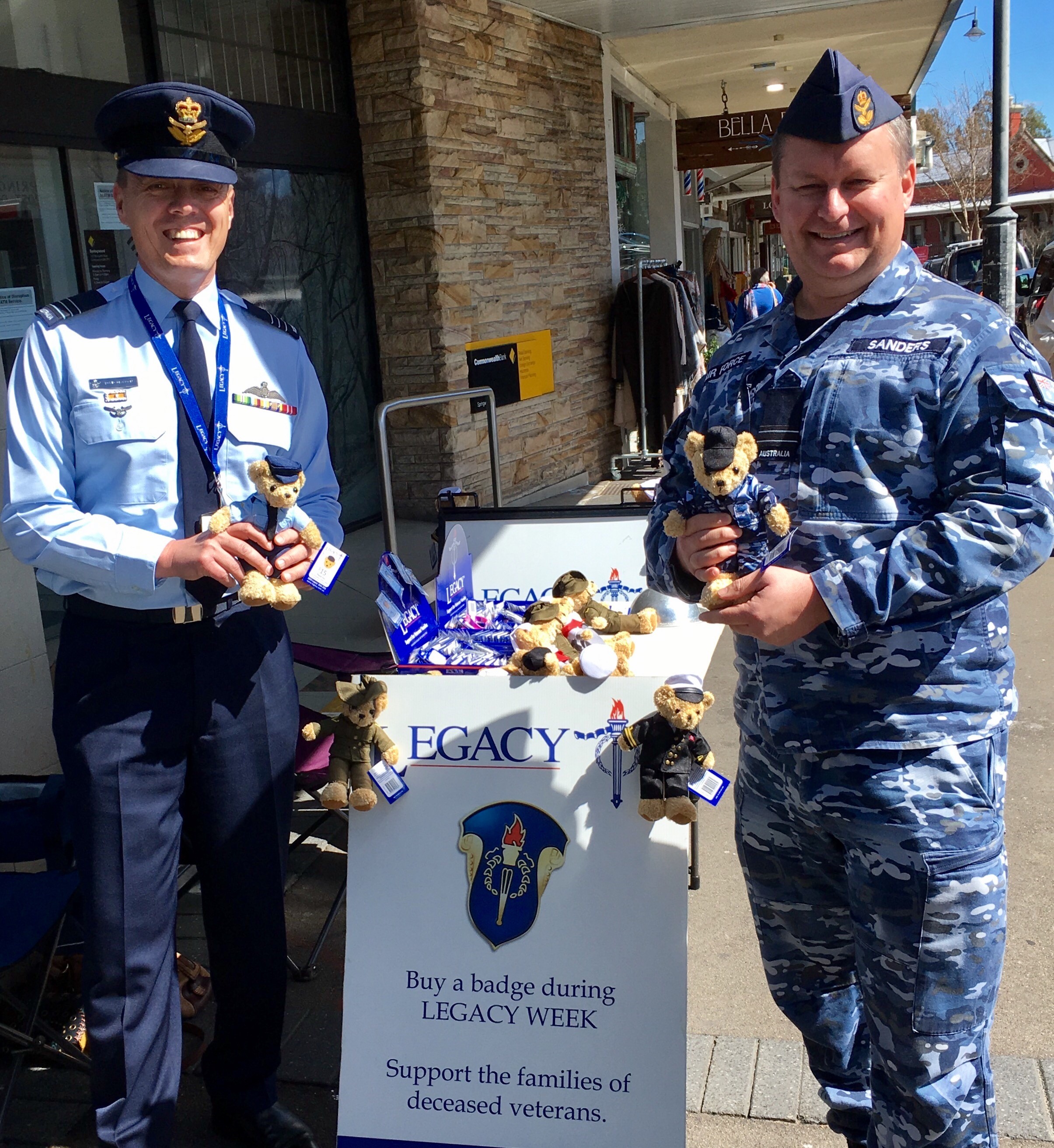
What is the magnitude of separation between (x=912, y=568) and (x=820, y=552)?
0.57ft

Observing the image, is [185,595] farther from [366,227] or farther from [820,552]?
[366,227]

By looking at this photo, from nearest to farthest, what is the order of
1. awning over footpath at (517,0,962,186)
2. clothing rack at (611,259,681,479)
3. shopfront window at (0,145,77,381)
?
shopfront window at (0,145,77,381)
awning over footpath at (517,0,962,186)
clothing rack at (611,259,681,479)

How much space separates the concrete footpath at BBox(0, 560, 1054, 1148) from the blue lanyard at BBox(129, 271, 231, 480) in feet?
5.22

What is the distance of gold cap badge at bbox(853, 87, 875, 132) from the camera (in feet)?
5.54

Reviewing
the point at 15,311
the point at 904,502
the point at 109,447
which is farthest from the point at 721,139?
the point at 904,502

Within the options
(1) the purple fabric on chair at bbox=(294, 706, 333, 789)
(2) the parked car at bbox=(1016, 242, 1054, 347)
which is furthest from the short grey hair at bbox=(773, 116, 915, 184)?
(2) the parked car at bbox=(1016, 242, 1054, 347)

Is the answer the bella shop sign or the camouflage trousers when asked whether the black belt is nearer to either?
the camouflage trousers

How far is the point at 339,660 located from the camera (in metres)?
3.31

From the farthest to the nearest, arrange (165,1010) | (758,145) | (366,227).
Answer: (758,145), (366,227), (165,1010)

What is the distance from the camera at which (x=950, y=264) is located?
17.7m

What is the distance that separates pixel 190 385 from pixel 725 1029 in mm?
2053

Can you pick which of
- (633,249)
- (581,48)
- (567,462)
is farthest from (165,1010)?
(633,249)

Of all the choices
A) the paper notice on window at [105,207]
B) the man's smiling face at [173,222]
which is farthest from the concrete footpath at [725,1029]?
the paper notice on window at [105,207]

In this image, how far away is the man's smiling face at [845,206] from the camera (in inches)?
67.1
